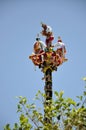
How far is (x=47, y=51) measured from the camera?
9133 millimetres

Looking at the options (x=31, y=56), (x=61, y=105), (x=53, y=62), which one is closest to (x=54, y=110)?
(x=61, y=105)

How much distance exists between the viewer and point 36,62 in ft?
29.5

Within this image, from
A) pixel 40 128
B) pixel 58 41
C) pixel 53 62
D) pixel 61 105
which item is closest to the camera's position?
pixel 61 105

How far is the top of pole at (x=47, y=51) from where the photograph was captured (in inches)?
346

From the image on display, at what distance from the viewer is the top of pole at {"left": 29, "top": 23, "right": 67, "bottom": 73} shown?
346 inches

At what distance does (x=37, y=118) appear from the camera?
14.5 ft

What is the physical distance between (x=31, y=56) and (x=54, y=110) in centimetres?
529

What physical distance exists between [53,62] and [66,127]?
4.72m

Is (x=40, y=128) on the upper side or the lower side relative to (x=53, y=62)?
lower

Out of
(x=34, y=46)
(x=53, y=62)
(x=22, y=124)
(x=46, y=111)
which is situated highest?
(x=34, y=46)

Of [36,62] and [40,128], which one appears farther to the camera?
[36,62]

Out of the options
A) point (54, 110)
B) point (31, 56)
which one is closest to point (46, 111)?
point (54, 110)

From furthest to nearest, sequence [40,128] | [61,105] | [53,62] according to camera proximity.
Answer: [53,62] < [40,128] < [61,105]

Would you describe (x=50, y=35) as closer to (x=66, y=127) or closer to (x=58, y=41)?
(x=58, y=41)
